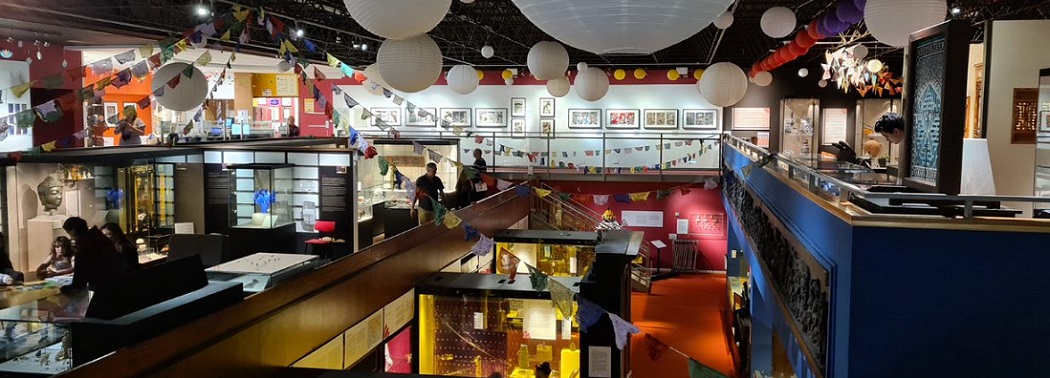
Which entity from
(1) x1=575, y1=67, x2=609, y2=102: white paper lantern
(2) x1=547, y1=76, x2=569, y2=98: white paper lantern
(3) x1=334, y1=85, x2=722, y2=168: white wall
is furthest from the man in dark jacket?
(3) x1=334, y1=85, x2=722, y2=168: white wall

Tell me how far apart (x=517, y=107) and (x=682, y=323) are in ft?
28.2

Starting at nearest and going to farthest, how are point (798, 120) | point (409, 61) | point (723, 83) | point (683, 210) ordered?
point (409, 61) < point (723, 83) < point (683, 210) < point (798, 120)

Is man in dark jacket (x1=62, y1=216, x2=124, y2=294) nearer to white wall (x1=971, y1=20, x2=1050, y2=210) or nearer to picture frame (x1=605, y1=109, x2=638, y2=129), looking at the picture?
white wall (x1=971, y1=20, x2=1050, y2=210)

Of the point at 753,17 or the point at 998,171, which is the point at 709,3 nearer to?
the point at 998,171

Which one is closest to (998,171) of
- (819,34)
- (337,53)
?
(819,34)

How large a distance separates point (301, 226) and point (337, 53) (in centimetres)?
814

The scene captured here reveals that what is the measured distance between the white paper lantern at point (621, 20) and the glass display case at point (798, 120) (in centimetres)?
1780

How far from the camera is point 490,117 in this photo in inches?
800

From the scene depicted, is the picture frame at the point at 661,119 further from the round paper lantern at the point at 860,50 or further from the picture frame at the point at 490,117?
the round paper lantern at the point at 860,50

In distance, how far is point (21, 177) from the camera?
920 cm

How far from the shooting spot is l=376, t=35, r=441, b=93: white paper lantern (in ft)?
18.8

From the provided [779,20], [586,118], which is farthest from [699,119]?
[779,20]

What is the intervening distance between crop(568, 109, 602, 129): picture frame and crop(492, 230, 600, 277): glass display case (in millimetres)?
8533

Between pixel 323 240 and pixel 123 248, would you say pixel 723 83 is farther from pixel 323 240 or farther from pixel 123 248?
pixel 123 248
